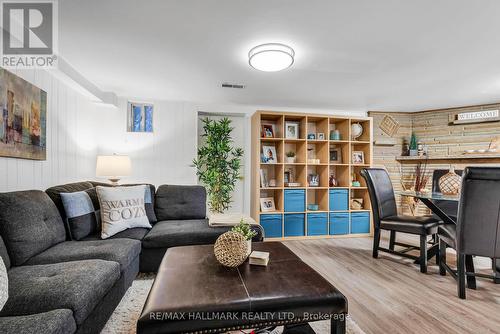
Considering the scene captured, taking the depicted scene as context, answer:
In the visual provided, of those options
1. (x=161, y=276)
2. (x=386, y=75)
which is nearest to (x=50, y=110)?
(x=161, y=276)

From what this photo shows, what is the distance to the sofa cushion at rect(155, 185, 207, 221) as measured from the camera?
10.1 ft

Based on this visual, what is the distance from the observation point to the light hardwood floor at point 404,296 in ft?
5.74

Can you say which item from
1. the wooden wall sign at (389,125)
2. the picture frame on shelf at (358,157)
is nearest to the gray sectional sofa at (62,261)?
the picture frame on shelf at (358,157)

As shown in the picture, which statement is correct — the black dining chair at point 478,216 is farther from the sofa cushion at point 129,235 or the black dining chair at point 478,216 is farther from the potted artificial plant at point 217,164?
the sofa cushion at point 129,235

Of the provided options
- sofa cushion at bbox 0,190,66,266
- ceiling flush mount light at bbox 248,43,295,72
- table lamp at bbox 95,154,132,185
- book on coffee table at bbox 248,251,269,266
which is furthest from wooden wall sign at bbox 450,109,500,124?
sofa cushion at bbox 0,190,66,266

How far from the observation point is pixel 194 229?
8.33 ft

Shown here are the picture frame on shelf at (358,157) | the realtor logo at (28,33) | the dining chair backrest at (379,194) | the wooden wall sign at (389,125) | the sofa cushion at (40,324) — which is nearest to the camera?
the sofa cushion at (40,324)

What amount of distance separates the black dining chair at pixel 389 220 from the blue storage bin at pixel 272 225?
1.38m

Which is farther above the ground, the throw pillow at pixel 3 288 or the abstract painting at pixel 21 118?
the abstract painting at pixel 21 118

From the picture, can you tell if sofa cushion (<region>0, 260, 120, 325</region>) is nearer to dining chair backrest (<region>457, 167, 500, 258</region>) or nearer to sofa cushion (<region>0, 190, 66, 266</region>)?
sofa cushion (<region>0, 190, 66, 266</region>)

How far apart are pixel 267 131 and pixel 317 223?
5.72ft

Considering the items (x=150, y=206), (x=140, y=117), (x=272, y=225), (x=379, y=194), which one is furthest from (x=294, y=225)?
(x=140, y=117)

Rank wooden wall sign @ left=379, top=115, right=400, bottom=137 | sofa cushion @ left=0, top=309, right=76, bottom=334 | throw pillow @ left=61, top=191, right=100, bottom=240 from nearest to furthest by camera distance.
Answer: sofa cushion @ left=0, top=309, right=76, bottom=334 → throw pillow @ left=61, top=191, right=100, bottom=240 → wooden wall sign @ left=379, top=115, right=400, bottom=137

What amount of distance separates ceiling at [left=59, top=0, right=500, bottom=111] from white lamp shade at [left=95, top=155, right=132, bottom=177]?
1.02 m
